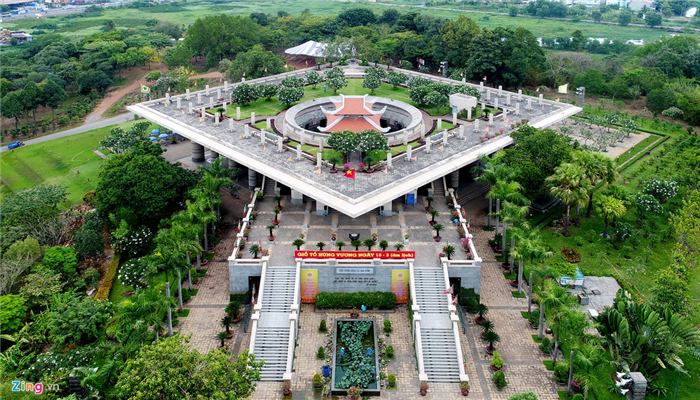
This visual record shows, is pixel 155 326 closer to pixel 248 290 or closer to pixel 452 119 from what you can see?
pixel 248 290

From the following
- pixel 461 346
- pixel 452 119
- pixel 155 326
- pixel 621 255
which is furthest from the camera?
pixel 452 119

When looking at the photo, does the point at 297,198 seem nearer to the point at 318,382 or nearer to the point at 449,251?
the point at 449,251

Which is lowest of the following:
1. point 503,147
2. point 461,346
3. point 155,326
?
point 461,346

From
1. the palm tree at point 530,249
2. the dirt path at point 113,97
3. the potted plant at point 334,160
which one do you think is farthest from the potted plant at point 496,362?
the dirt path at point 113,97

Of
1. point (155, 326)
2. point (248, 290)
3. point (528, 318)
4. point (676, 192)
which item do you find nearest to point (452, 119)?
point (676, 192)

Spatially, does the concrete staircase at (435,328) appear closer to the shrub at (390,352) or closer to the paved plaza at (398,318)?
the paved plaza at (398,318)

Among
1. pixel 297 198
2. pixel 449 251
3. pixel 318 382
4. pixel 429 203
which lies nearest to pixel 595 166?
pixel 429 203
